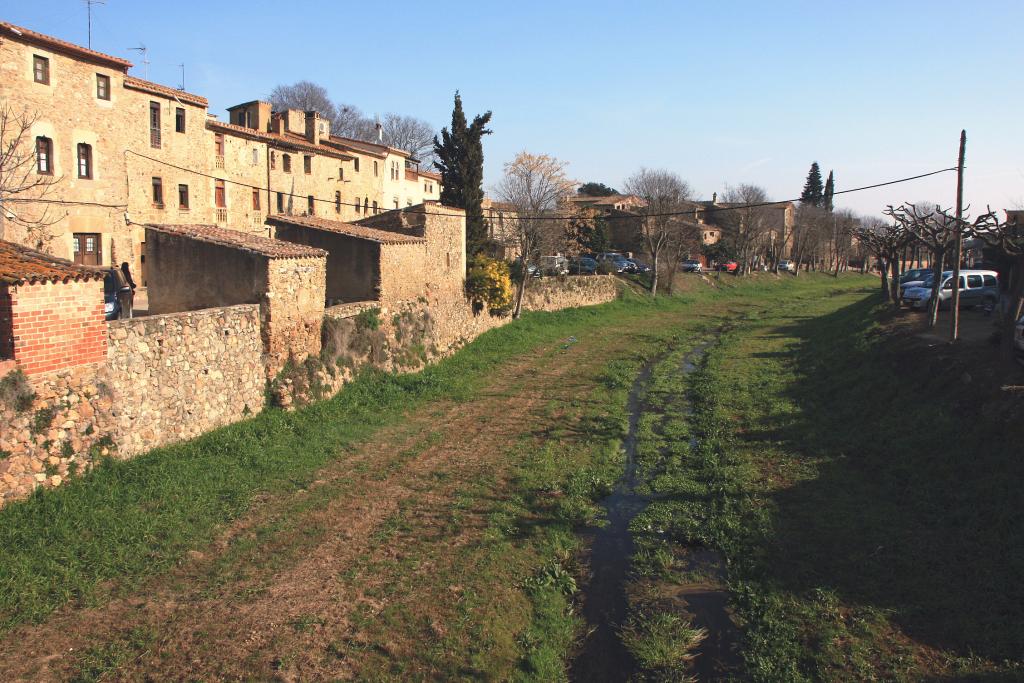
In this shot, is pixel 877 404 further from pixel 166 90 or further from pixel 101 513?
pixel 166 90

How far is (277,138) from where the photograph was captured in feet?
125

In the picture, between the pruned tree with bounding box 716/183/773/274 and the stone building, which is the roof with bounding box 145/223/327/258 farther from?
the pruned tree with bounding box 716/183/773/274

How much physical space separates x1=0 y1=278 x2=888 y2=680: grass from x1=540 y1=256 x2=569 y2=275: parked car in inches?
1053

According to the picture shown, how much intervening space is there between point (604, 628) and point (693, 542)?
9.71 feet

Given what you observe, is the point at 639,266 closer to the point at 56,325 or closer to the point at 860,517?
the point at 860,517

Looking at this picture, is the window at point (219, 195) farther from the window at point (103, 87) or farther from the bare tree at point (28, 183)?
the bare tree at point (28, 183)

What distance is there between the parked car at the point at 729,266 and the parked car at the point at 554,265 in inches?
1101

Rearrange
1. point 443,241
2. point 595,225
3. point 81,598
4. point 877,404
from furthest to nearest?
point 595,225 < point 443,241 < point 877,404 < point 81,598

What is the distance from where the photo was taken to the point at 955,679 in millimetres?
7504

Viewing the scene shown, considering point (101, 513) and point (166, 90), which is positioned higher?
point (166, 90)

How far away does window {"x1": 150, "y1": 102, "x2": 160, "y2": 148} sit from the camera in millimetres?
30953

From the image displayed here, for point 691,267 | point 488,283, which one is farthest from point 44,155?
point 691,267

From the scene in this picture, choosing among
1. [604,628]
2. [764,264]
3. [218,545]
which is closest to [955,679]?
[604,628]

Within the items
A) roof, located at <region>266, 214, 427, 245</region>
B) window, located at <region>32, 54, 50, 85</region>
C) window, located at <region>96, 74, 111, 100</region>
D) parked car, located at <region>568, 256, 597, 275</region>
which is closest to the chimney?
window, located at <region>96, 74, 111, 100</region>
